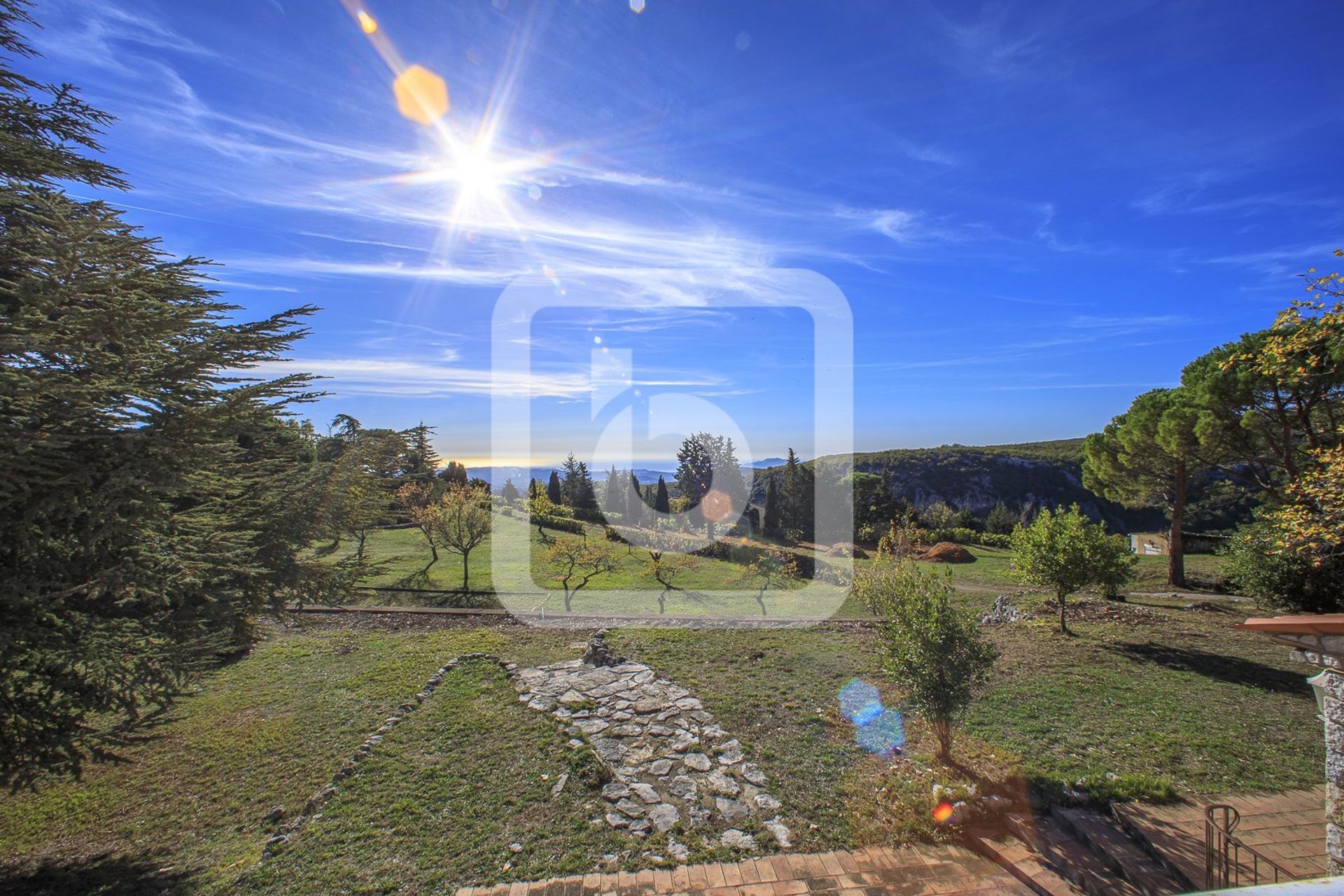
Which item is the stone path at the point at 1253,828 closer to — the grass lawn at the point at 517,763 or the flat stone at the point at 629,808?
the grass lawn at the point at 517,763

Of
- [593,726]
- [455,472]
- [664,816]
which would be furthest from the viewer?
[455,472]

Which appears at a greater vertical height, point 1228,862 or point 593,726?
point 1228,862

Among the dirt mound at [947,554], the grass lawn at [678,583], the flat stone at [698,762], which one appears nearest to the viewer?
the flat stone at [698,762]

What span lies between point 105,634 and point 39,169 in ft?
16.1

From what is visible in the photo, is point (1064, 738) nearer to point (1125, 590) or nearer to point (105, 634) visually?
point (105, 634)

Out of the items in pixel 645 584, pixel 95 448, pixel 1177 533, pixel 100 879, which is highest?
pixel 95 448

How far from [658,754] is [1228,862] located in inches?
208

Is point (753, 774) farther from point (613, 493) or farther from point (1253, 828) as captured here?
point (613, 493)

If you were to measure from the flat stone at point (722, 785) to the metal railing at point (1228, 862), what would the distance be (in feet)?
12.9

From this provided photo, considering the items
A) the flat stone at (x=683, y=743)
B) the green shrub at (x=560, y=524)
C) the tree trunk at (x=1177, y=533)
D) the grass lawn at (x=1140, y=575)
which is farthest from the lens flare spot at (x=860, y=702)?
the green shrub at (x=560, y=524)

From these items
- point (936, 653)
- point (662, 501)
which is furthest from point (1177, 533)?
point (662, 501)

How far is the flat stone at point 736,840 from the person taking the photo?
5164mm

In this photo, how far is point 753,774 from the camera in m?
6.39

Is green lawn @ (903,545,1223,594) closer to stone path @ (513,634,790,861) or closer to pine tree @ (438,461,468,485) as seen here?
stone path @ (513,634,790,861)
